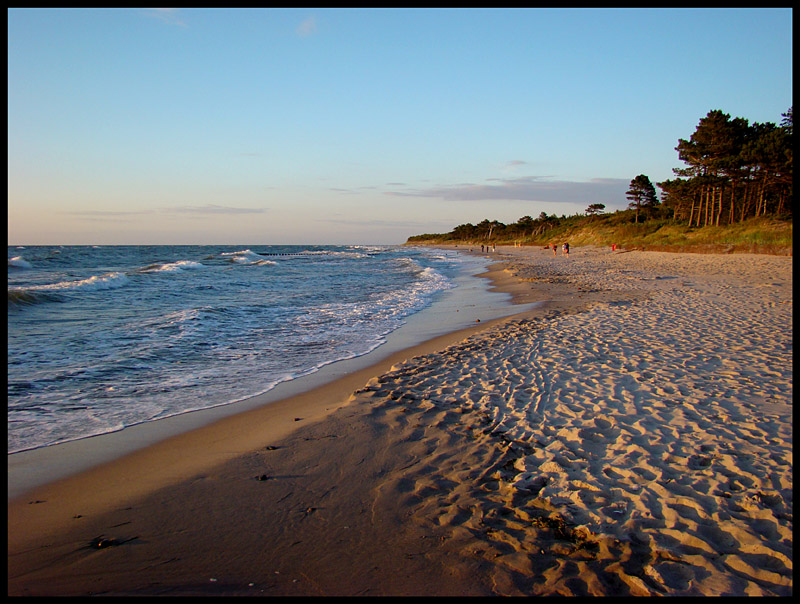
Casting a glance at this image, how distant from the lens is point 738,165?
37.3 meters

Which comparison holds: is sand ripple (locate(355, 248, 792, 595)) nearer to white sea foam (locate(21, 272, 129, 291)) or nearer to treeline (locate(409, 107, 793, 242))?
white sea foam (locate(21, 272, 129, 291))

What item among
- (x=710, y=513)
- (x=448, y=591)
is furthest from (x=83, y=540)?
(x=710, y=513)

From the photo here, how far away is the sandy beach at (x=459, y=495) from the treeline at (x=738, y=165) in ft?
116

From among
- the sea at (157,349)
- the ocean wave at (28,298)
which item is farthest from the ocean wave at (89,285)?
the sea at (157,349)

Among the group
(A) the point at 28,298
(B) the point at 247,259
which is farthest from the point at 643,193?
(A) the point at 28,298

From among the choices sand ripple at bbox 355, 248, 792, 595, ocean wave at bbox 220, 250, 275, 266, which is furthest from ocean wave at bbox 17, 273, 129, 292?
ocean wave at bbox 220, 250, 275, 266

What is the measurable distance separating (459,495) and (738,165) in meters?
45.5

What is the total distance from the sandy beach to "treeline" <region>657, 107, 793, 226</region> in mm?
35241

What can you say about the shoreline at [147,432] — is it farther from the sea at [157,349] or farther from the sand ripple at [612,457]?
the sand ripple at [612,457]

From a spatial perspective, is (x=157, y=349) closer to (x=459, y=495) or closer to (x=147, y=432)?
(x=147, y=432)

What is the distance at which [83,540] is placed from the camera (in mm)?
3307

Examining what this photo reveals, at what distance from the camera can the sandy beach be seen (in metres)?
2.86

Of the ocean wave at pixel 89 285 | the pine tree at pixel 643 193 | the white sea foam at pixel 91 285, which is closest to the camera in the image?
the ocean wave at pixel 89 285

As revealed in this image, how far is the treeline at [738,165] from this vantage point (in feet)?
108
